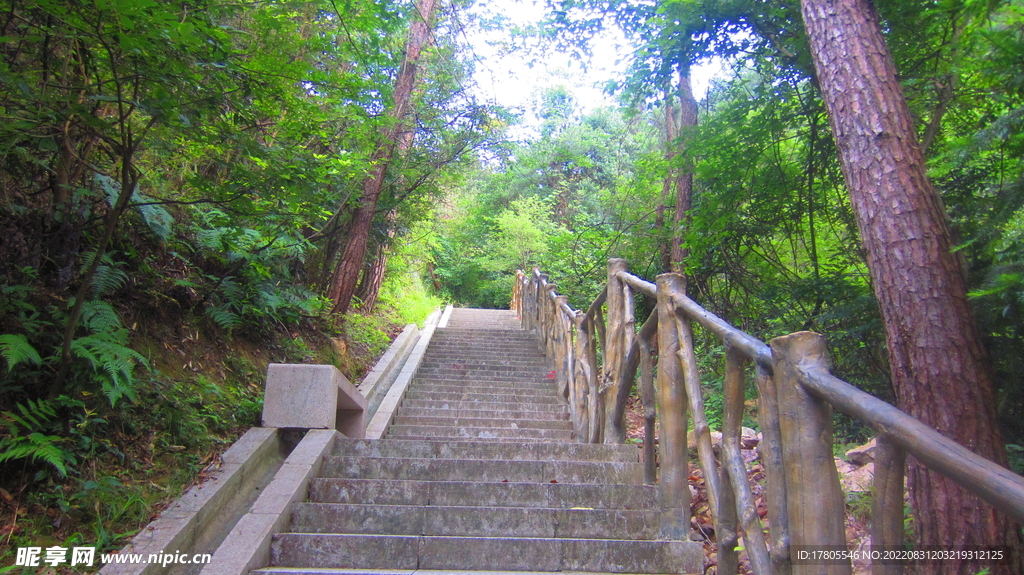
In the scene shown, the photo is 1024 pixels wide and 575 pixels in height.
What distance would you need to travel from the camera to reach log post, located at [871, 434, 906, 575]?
1.45 metres

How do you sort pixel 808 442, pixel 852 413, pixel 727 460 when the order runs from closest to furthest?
pixel 852 413 → pixel 808 442 → pixel 727 460

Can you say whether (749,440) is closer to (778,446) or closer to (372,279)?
(778,446)

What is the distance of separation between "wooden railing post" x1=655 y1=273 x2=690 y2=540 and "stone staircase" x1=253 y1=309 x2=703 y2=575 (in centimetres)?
12

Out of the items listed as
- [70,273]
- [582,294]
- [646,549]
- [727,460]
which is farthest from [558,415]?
[582,294]

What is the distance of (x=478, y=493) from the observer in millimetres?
3203

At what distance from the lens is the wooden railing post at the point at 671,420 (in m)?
2.88

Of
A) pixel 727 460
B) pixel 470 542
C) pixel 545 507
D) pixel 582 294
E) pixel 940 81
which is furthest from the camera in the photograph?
pixel 582 294

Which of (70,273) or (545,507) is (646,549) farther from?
(70,273)

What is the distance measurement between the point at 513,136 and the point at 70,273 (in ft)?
25.0

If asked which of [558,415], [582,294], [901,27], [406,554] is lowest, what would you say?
[406,554]

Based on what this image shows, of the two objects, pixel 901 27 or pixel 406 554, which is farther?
pixel 901 27

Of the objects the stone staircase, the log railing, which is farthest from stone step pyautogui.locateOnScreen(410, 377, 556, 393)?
the log railing

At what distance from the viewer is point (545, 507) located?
3.18m

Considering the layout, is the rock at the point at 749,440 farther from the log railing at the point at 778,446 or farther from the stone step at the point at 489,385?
the stone step at the point at 489,385
